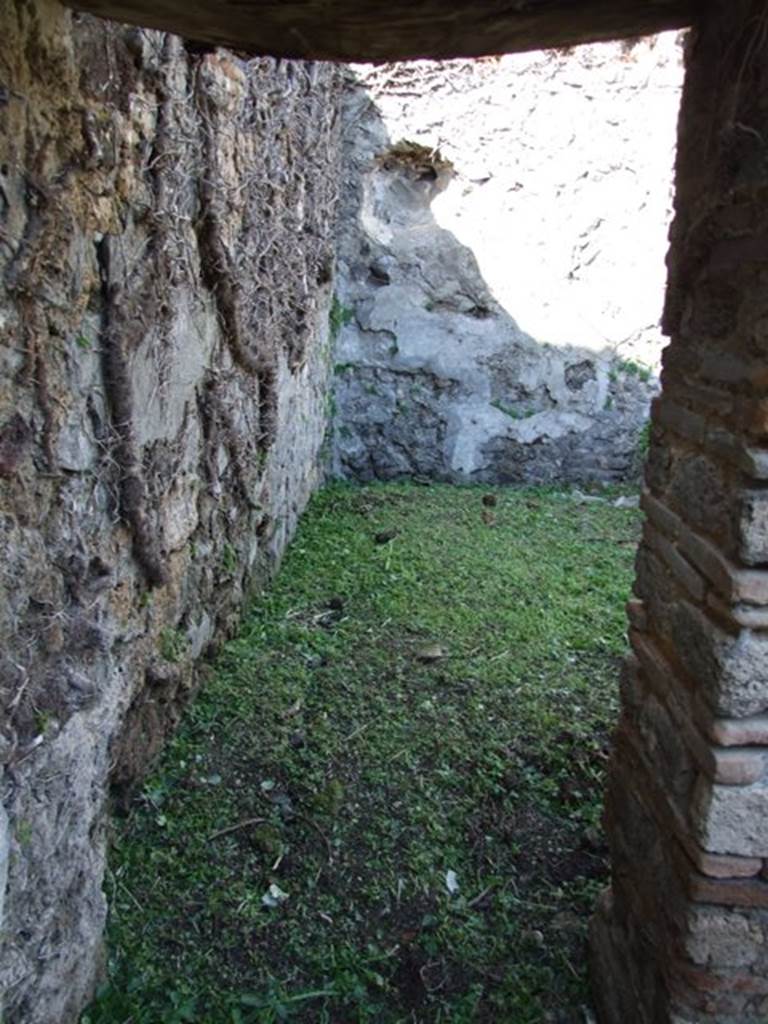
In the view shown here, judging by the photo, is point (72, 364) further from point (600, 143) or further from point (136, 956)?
point (600, 143)

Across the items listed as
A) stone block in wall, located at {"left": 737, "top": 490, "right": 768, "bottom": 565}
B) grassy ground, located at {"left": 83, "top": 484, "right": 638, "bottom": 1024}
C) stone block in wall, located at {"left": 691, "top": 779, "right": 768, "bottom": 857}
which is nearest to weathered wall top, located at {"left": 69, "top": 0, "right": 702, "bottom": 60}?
stone block in wall, located at {"left": 737, "top": 490, "right": 768, "bottom": 565}

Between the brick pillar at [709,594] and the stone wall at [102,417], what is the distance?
1.18 m

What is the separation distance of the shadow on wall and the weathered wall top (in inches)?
164

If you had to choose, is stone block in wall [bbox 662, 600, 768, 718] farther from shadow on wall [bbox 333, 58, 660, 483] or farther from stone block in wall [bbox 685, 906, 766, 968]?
shadow on wall [bbox 333, 58, 660, 483]

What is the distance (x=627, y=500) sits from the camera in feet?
19.0

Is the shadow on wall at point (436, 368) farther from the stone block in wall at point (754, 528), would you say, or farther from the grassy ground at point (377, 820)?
the stone block in wall at point (754, 528)

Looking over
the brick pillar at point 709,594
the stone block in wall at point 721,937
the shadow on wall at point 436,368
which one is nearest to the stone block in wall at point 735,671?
the brick pillar at point 709,594

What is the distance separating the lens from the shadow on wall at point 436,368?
219 inches

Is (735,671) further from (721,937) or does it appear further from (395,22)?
(395,22)

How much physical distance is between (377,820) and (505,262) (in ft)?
14.3

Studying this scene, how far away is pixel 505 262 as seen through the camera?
222 inches

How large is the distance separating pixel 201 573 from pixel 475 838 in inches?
52.7

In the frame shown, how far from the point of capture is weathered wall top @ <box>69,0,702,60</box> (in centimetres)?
129

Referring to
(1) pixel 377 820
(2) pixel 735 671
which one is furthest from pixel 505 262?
(2) pixel 735 671
